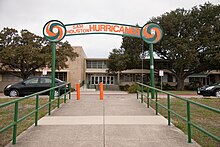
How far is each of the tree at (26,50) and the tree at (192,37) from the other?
45.4ft

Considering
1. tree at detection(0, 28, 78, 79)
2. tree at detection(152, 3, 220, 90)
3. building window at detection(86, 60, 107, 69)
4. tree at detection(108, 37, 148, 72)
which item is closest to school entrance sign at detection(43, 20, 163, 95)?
tree at detection(0, 28, 78, 79)

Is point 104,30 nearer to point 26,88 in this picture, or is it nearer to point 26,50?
point 26,88

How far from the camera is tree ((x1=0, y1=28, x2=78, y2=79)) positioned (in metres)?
21.6

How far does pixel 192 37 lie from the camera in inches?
1044

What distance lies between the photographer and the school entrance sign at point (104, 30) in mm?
10945

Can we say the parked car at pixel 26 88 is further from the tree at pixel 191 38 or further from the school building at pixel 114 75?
the school building at pixel 114 75

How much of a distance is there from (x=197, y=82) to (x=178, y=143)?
3755 cm

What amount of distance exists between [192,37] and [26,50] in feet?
70.9

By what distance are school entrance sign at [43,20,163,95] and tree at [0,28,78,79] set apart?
11.2 m

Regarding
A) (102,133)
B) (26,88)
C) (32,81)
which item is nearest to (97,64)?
(32,81)

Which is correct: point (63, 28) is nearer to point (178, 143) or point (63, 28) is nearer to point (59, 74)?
point (178, 143)

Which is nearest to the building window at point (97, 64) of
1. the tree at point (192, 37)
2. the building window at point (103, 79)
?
the building window at point (103, 79)

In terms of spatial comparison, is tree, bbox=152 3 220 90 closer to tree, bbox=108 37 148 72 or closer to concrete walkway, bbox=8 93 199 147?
tree, bbox=108 37 148 72

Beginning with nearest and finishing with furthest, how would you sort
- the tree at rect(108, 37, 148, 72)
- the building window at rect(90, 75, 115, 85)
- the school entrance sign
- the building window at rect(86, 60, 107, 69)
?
the school entrance sign, the tree at rect(108, 37, 148, 72), the building window at rect(86, 60, 107, 69), the building window at rect(90, 75, 115, 85)
